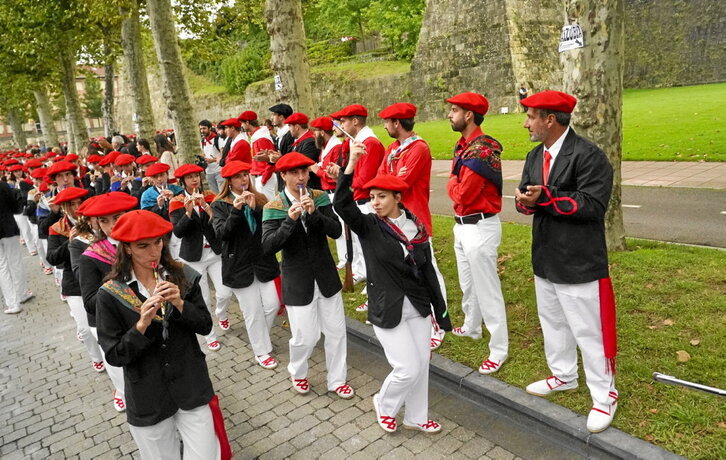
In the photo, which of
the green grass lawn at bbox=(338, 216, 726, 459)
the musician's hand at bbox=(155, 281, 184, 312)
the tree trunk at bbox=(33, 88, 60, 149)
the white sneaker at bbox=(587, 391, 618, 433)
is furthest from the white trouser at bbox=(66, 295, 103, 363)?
the tree trunk at bbox=(33, 88, 60, 149)

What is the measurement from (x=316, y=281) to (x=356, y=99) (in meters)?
30.8

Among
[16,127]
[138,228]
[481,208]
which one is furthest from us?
[16,127]

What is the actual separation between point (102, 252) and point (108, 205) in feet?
1.18

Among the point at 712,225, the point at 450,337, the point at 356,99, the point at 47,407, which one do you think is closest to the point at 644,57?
the point at 356,99

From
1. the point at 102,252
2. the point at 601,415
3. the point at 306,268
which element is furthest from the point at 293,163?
the point at 601,415

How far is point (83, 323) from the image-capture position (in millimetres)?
6090

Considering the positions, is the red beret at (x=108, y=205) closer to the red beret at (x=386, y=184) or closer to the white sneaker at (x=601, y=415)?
the red beret at (x=386, y=184)

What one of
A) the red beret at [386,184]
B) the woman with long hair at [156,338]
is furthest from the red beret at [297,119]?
the woman with long hair at [156,338]

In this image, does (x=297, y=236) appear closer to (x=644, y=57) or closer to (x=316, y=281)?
(x=316, y=281)

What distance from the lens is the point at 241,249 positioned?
594cm

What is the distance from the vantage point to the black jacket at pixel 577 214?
156 inches

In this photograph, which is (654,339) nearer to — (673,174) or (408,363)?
(408,363)

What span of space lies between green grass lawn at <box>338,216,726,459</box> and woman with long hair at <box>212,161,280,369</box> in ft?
4.29

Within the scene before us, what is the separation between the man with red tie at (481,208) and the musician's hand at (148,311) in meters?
2.93
